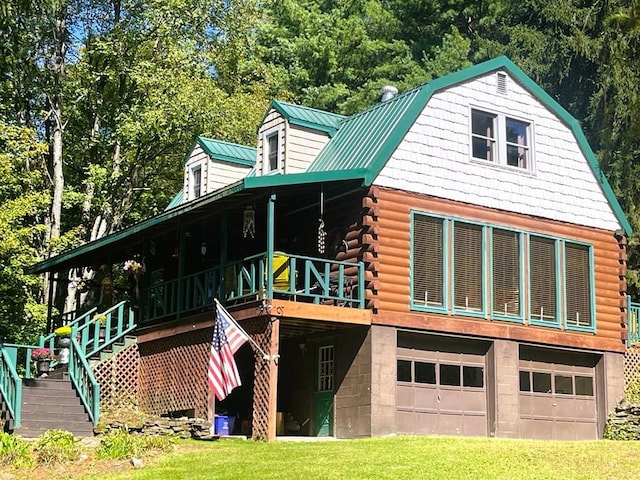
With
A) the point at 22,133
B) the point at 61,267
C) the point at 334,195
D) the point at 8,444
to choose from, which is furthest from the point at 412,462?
the point at 22,133

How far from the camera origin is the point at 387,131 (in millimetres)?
21031

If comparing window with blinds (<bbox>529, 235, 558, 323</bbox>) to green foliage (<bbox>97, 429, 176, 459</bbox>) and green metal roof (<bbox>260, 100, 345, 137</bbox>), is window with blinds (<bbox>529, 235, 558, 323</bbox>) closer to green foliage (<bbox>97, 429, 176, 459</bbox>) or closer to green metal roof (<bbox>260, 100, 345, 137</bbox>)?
green metal roof (<bbox>260, 100, 345, 137</bbox>)

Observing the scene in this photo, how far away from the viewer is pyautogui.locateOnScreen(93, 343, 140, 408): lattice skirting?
23.0 m

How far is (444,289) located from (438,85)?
14.8 ft

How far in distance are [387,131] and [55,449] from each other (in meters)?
9.72

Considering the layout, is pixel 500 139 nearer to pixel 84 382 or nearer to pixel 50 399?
pixel 84 382

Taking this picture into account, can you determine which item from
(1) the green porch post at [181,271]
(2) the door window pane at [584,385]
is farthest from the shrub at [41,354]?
(2) the door window pane at [584,385]

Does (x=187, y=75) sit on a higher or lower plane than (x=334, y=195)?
higher

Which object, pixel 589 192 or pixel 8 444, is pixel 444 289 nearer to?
pixel 589 192

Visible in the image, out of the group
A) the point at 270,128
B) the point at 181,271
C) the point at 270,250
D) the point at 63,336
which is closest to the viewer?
the point at 270,250

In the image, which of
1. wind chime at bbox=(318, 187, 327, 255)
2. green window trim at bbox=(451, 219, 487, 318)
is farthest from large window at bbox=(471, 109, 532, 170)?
wind chime at bbox=(318, 187, 327, 255)

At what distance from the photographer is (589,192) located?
78.5ft

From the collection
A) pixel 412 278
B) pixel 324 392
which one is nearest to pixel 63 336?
pixel 324 392

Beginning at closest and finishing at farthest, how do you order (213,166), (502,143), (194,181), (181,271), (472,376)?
(472,376) < (502,143) < (181,271) < (213,166) < (194,181)
